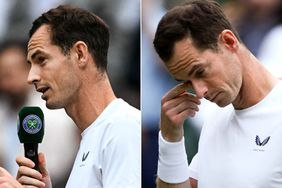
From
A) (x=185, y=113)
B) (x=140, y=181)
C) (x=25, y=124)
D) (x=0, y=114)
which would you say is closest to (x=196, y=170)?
(x=185, y=113)

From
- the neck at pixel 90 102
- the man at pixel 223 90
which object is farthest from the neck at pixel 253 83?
the neck at pixel 90 102

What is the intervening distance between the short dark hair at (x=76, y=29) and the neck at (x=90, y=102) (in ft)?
0.24

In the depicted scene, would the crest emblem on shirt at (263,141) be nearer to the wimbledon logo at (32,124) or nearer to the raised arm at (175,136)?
the raised arm at (175,136)

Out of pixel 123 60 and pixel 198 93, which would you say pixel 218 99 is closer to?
pixel 198 93

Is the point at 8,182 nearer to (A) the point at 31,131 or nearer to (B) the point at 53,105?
(A) the point at 31,131

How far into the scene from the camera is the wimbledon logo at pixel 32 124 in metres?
1.56

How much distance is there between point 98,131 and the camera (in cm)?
177

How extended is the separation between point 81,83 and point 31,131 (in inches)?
13.0

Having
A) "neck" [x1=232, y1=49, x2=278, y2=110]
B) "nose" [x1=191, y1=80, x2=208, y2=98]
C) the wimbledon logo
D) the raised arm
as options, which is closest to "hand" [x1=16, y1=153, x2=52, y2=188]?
the wimbledon logo

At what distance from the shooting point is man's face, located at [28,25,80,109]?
1.82 m

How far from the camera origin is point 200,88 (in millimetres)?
1431

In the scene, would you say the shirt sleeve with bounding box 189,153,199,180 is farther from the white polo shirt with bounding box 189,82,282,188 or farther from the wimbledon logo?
the wimbledon logo

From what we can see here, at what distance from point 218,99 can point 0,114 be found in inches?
34.0

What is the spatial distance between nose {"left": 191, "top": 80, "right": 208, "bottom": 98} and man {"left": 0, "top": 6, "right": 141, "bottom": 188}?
0.40 meters
